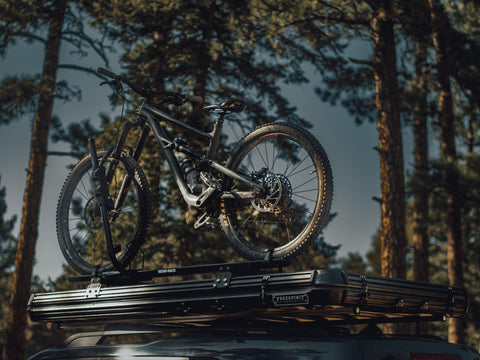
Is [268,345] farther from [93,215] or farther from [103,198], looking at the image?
[93,215]

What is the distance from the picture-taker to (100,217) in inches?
210

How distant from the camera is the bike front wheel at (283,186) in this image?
4.18 m

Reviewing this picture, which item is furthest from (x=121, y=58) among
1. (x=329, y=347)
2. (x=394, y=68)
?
(x=329, y=347)

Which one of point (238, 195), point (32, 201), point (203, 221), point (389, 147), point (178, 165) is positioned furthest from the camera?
point (32, 201)

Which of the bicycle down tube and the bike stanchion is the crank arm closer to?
the bicycle down tube

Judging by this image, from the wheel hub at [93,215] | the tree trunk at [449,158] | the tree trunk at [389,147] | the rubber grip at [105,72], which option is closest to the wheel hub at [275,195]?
the wheel hub at [93,215]

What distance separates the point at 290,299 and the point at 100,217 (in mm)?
2658

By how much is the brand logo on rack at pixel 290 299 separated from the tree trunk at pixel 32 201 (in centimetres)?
1244

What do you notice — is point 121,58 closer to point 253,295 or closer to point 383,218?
point 383,218

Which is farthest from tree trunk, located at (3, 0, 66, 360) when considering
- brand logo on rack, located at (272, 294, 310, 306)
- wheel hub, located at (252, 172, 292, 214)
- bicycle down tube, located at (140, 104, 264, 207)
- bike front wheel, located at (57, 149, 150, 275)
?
brand logo on rack, located at (272, 294, 310, 306)

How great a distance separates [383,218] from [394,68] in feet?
10.6

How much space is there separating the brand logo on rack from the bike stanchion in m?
1.71

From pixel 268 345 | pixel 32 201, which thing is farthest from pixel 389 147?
pixel 268 345

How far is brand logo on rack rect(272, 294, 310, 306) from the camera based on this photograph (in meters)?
3.08
